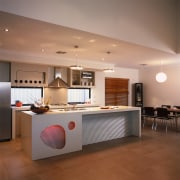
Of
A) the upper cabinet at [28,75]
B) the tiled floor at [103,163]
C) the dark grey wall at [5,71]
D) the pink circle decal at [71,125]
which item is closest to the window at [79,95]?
the upper cabinet at [28,75]

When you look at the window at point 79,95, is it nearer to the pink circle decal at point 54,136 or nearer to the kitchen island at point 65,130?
the kitchen island at point 65,130

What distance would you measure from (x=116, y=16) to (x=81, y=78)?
3268mm

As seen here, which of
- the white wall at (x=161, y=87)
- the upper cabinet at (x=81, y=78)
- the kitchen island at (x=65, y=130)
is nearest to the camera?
the kitchen island at (x=65, y=130)

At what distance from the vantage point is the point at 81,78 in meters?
6.99

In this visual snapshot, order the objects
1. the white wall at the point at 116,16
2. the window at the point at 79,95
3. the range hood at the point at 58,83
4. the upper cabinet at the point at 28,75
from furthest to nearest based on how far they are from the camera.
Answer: the window at the point at 79,95 < the range hood at the point at 58,83 < the upper cabinet at the point at 28,75 < the white wall at the point at 116,16

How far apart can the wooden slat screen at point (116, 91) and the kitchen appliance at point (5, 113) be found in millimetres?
4244

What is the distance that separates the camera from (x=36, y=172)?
3.08m

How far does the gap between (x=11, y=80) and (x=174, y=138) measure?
16.7ft

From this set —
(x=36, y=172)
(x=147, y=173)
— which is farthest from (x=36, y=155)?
(x=147, y=173)

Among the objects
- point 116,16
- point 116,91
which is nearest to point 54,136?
point 116,16

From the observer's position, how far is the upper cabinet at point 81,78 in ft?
22.1

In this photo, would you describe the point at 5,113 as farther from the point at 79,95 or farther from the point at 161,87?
the point at 161,87

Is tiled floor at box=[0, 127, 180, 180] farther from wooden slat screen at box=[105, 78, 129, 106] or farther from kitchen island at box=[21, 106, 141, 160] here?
wooden slat screen at box=[105, 78, 129, 106]

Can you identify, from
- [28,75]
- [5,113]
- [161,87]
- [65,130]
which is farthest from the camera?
[161,87]
